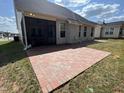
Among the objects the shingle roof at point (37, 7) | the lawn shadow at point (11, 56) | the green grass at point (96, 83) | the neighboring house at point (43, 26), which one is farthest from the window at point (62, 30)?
the green grass at point (96, 83)

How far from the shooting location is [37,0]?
12.1m

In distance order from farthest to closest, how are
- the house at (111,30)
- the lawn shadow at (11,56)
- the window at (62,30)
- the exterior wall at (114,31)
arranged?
the exterior wall at (114,31), the house at (111,30), the window at (62,30), the lawn shadow at (11,56)

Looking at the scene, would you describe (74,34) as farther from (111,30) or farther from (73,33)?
(111,30)

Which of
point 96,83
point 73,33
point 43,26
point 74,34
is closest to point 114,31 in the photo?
point 74,34

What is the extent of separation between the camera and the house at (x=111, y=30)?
68.9ft

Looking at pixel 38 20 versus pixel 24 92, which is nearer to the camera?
pixel 24 92

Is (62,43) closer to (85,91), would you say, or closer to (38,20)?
(38,20)

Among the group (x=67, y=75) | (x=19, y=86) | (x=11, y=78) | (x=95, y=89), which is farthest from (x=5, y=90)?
(x=95, y=89)

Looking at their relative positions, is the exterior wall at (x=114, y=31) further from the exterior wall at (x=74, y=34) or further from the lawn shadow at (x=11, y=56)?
the lawn shadow at (x=11, y=56)

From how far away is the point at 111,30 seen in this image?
2219 centimetres

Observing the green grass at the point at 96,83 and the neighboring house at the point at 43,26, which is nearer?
the green grass at the point at 96,83

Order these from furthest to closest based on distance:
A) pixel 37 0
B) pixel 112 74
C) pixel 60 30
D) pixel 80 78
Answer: pixel 37 0, pixel 60 30, pixel 112 74, pixel 80 78

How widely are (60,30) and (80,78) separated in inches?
320

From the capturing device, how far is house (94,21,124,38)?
20995 mm
